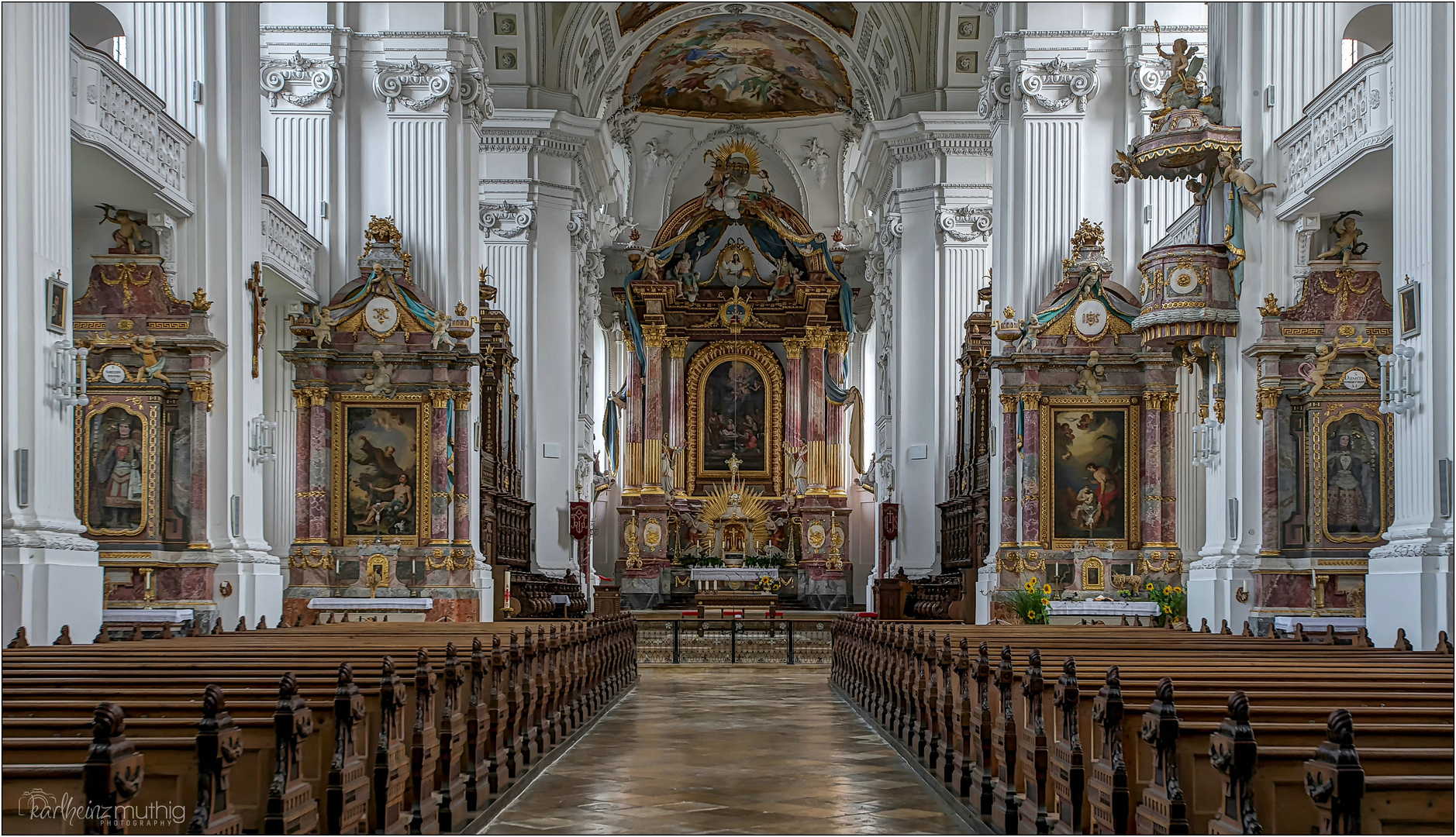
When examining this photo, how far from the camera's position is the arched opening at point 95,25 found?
12898mm

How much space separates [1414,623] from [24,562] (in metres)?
7.59

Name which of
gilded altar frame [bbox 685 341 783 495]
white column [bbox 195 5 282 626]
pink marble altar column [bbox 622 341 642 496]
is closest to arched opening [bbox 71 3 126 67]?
white column [bbox 195 5 282 626]

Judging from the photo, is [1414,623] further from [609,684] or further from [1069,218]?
[1069,218]

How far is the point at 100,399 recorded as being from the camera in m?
12.0

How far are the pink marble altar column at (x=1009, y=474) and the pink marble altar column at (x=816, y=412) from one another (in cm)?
1381

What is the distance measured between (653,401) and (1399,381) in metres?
23.1

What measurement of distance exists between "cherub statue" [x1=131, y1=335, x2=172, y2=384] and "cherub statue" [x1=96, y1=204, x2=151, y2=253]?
0.74 metres

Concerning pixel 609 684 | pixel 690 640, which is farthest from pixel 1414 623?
pixel 690 640

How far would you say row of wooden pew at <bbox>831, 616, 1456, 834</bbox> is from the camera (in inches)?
132

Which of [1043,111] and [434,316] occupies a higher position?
[1043,111]

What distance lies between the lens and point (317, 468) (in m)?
15.9

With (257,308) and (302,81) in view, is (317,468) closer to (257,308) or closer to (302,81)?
(257,308)

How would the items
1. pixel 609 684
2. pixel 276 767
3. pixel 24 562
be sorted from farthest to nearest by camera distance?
1. pixel 609 684
2. pixel 24 562
3. pixel 276 767

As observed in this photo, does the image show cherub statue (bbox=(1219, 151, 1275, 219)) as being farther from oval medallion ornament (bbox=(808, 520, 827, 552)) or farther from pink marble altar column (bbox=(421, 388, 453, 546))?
oval medallion ornament (bbox=(808, 520, 827, 552))
